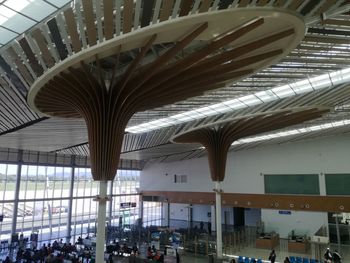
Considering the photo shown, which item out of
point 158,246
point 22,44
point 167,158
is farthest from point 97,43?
point 167,158

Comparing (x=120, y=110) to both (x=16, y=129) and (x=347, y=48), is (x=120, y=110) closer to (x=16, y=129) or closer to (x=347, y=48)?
(x=347, y=48)

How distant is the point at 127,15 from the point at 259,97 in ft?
34.2

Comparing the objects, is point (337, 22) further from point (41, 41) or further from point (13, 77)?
point (13, 77)

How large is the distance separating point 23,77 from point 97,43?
4549mm

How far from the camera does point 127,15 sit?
5.88 m

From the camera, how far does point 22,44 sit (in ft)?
27.7

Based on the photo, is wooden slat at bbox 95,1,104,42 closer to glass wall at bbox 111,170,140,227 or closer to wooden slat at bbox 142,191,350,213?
wooden slat at bbox 142,191,350,213

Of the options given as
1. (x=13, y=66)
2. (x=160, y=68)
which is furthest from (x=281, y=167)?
(x=13, y=66)

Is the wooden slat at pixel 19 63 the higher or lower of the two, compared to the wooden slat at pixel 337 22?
lower

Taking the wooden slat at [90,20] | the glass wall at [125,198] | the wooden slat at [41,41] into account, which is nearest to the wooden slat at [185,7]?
the wooden slat at [90,20]

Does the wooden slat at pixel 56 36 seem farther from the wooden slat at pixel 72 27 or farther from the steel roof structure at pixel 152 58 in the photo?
the wooden slat at pixel 72 27

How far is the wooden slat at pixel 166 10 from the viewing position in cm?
562

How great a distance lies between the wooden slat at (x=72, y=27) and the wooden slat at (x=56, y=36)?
1118 millimetres

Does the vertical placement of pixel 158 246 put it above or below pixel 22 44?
below
